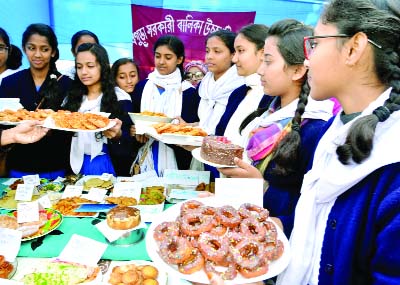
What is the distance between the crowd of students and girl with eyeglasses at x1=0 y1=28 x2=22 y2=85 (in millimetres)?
31

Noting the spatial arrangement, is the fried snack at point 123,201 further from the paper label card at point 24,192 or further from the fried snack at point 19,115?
the fried snack at point 19,115

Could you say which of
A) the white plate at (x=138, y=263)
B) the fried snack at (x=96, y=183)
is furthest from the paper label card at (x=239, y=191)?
the fried snack at (x=96, y=183)

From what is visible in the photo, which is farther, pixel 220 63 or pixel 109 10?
pixel 109 10

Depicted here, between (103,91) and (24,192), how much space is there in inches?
44.9

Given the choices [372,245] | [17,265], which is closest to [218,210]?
[372,245]

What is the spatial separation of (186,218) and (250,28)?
1.65 m

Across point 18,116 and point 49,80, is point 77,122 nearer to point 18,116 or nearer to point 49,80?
point 18,116

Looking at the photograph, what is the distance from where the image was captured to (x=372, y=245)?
0.89 m

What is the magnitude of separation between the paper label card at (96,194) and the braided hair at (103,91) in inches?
32.7

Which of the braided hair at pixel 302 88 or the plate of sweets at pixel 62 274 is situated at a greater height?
the braided hair at pixel 302 88

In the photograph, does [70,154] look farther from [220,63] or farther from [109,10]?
[109,10]

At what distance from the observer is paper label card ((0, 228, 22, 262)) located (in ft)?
4.95

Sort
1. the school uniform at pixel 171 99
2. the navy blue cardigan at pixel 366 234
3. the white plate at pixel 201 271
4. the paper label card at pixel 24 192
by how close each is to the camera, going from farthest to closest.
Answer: the school uniform at pixel 171 99 < the paper label card at pixel 24 192 < the white plate at pixel 201 271 < the navy blue cardigan at pixel 366 234

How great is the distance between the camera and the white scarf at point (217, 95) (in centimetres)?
298
